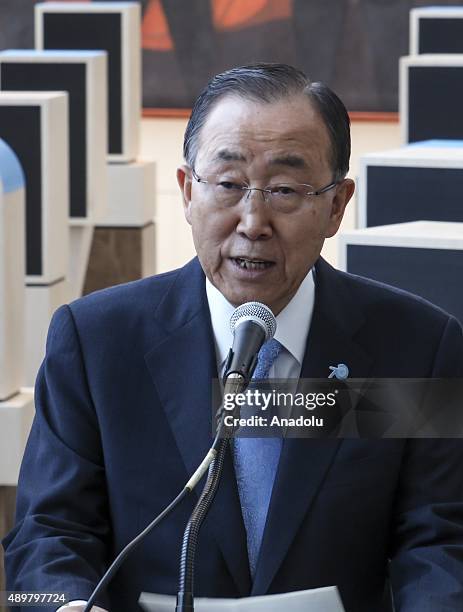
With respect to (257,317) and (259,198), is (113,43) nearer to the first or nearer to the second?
(259,198)

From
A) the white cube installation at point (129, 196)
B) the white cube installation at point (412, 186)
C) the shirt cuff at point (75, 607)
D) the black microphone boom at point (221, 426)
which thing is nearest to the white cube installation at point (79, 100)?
the white cube installation at point (129, 196)

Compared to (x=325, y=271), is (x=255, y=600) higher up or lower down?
lower down

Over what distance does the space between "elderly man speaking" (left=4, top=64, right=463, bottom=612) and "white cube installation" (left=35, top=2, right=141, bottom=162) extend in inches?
169

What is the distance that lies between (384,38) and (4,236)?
9.36 metres

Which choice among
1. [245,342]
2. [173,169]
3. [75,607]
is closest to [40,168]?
[75,607]

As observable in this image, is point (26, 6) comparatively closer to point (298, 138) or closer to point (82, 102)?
point (82, 102)

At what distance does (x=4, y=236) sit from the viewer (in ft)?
10.1

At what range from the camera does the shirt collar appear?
192cm

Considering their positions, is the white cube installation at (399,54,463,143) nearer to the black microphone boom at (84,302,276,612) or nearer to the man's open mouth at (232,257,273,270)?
the man's open mouth at (232,257,273,270)

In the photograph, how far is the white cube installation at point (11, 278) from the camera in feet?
9.99

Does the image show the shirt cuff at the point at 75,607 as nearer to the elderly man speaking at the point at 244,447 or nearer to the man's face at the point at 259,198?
the elderly man speaking at the point at 244,447

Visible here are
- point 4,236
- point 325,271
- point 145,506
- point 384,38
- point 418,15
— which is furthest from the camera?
point 384,38

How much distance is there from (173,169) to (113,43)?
362cm

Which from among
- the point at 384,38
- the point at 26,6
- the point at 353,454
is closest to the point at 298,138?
the point at 353,454
